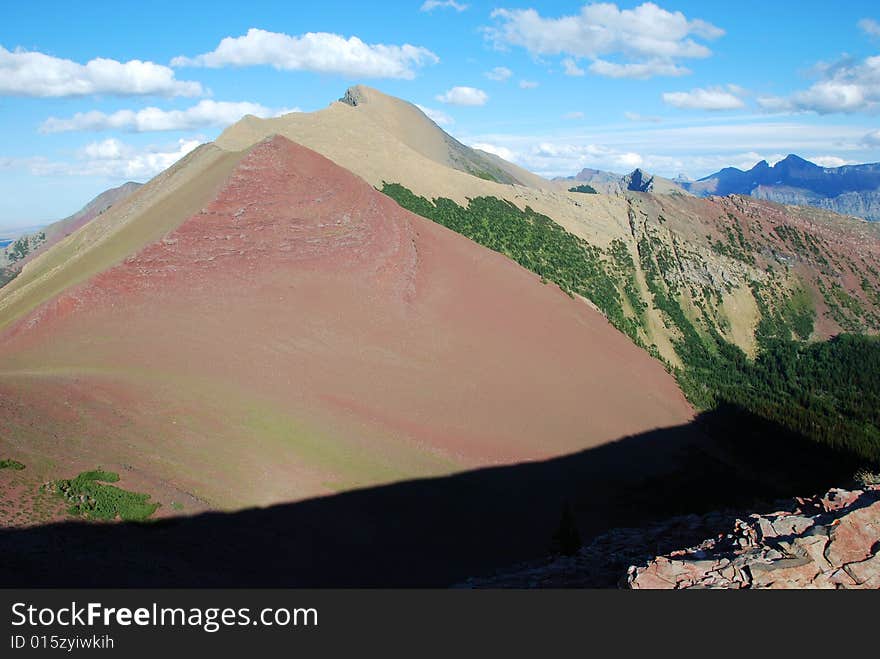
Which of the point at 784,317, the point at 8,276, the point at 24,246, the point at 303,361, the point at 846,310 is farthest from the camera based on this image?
the point at 24,246

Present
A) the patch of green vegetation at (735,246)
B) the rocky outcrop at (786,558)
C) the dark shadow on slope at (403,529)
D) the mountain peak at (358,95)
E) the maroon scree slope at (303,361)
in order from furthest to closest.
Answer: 1. the mountain peak at (358,95)
2. the patch of green vegetation at (735,246)
3. the maroon scree slope at (303,361)
4. the dark shadow on slope at (403,529)
5. the rocky outcrop at (786,558)

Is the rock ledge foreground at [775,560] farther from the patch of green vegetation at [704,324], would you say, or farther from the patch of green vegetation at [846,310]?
the patch of green vegetation at [846,310]

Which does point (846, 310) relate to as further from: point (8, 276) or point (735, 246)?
point (8, 276)

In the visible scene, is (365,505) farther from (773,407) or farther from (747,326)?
(747,326)

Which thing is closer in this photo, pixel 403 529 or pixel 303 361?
pixel 403 529

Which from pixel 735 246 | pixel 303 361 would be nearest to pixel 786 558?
pixel 303 361

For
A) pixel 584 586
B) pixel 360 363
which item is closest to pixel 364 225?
pixel 360 363

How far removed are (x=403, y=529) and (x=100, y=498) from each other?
1196cm

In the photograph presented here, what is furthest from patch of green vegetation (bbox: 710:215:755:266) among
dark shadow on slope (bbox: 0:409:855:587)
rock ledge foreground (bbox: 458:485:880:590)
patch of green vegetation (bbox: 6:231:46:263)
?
patch of green vegetation (bbox: 6:231:46:263)

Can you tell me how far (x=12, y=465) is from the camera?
2358cm

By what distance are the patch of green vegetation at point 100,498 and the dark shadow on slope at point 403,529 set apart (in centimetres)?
63

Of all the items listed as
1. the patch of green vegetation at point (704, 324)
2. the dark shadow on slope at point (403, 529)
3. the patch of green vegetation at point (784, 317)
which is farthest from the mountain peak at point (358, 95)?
the dark shadow on slope at point (403, 529)

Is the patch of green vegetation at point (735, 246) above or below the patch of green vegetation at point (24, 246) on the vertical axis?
below

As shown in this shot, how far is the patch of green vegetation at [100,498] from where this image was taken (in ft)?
75.5
